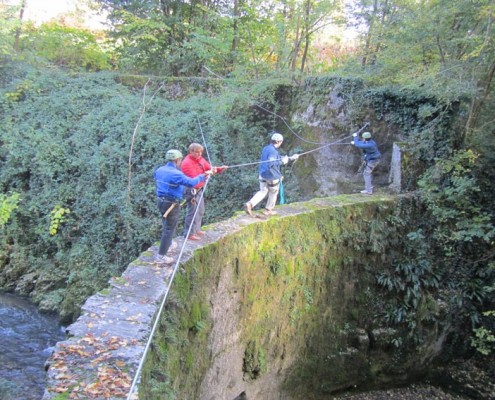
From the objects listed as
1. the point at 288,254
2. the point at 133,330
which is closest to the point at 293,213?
the point at 288,254

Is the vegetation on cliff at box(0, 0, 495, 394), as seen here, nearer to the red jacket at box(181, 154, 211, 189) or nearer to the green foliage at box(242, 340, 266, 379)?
the green foliage at box(242, 340, 266, 379)

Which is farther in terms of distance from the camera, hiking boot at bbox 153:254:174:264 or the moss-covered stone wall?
hiking boot at bbox 153:254:174:264

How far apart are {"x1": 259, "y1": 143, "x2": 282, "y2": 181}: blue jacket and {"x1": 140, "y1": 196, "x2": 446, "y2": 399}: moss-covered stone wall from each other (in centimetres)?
85

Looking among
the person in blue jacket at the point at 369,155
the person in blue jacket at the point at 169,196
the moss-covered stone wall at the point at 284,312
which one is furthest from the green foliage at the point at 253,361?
the person in blue jacket at the point at 369,155

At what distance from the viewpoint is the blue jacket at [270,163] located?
7.69m

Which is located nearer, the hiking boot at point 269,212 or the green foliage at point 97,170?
the hiking boot at point 269,212

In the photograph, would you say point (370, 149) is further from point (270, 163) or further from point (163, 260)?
point (163, 260)

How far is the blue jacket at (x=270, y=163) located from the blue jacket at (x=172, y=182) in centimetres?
217

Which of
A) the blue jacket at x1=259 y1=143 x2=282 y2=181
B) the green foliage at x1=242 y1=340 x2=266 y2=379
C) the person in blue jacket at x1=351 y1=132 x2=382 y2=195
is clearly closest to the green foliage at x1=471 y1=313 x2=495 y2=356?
the person in blue jacket at x1=351 y1=132 x2=382 y2=195

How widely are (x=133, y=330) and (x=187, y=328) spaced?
4.25ft

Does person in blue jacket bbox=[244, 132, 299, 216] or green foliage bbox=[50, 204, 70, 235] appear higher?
person in blue jacket bbox=[244, 132, 299, 216]

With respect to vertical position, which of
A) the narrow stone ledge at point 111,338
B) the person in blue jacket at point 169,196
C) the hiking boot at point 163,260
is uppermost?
the person in blue jacket at point 169,196

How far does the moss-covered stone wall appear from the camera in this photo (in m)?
5.52

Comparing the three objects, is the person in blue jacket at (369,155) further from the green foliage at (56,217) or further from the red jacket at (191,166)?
the green foliage at (56,217)
